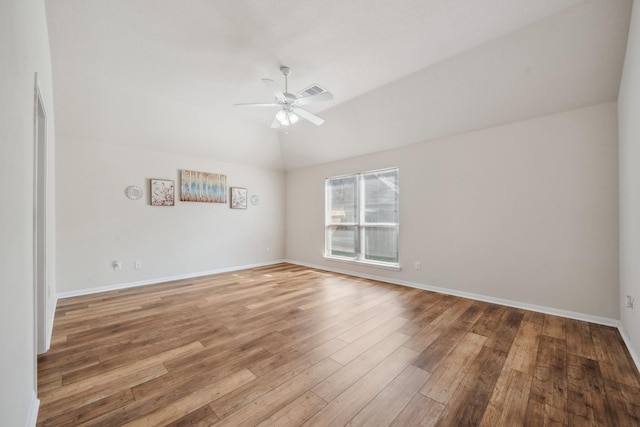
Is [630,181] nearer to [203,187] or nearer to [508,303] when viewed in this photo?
[508,303]

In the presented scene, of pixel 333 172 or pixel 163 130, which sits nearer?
pixel 163 130

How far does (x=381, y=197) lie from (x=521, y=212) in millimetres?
2210

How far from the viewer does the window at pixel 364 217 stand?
4.86 m

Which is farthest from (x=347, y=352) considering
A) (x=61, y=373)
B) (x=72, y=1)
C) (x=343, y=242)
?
(x=72, y=1)

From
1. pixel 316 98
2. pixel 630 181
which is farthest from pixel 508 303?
pixel 316 98

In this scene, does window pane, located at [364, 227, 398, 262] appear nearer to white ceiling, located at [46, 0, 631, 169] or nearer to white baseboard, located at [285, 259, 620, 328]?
white baseboard, located at [285, 259, 620, 328]

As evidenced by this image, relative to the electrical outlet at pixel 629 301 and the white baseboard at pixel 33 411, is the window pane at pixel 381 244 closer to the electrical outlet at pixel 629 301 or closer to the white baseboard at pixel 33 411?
the electrical outlet at pixel 629 301

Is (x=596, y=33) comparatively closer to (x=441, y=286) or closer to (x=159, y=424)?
(x=441, y=286)

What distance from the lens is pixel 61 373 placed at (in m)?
1.96

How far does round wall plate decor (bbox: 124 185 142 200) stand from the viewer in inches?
175

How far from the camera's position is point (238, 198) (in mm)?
5910

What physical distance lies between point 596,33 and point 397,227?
3.25 metres

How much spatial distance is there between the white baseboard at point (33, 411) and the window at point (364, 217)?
4.41 meters

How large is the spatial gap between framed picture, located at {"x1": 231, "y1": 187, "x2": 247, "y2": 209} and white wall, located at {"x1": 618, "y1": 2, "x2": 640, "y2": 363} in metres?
5.84
